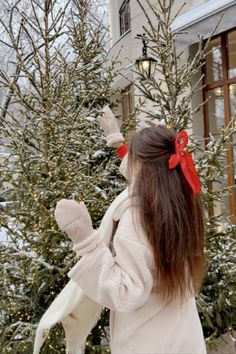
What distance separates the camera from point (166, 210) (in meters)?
1.78

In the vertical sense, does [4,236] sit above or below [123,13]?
below

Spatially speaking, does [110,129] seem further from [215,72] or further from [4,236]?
[215,72]

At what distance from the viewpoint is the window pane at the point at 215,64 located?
25.3ft

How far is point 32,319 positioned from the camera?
3.79 m

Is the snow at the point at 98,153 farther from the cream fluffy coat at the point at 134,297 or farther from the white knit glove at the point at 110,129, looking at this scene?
the cream fluffy coat at the point at 134,297

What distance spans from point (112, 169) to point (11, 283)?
1451 mm

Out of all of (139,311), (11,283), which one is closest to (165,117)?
(11,283)

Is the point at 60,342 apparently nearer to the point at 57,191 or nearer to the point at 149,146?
the point at 57,191

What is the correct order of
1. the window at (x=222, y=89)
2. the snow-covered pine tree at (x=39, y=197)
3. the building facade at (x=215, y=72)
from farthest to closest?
the window at (x=222, y=89) → the building facade at (x=215, y=72) → the snow-covered pine tree at (x=39, y=197)

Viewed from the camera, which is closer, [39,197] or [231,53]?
[39,197]

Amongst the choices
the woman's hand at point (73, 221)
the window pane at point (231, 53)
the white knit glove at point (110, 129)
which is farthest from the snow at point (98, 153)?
the window pane at point (231, 53)

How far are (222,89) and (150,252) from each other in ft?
20.7

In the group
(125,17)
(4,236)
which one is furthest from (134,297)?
(125,17)

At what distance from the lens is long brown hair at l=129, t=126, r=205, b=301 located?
5.83 ft
